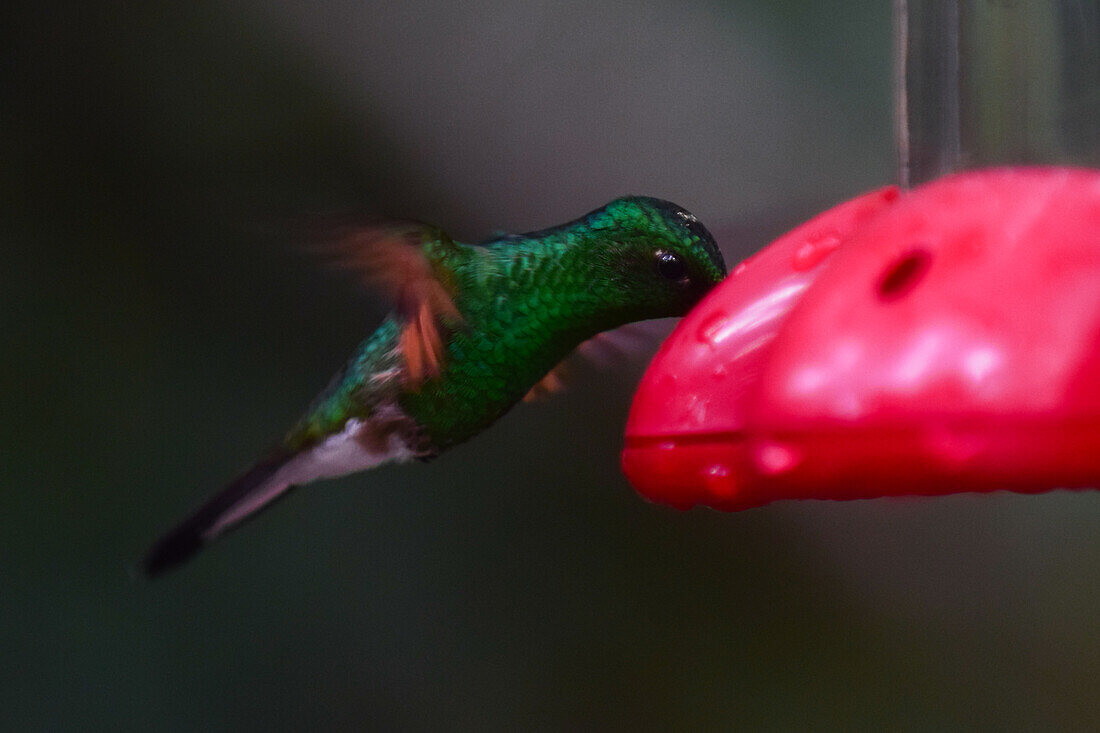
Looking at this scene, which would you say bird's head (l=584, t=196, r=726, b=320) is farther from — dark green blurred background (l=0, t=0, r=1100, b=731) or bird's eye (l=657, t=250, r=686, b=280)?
dark green blurred background (l=0, t=0, r=1100, b=731)

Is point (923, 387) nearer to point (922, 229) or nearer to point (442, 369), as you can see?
point (922, 229)

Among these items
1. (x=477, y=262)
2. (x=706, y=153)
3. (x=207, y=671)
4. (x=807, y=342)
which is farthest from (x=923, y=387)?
(x=207, y=671)

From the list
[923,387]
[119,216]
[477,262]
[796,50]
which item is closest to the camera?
[923,387]

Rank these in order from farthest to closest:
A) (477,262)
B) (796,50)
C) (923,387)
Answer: (796,50) → (477,262) → (923,387)

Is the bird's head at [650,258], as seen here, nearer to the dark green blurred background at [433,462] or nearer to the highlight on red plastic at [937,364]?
the highlight on red plastic at [937,364]

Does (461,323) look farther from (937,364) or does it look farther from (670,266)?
(937,364)

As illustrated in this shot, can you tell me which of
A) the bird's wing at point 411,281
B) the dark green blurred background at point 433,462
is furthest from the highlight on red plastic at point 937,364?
the dark green blurred background at point 433,462
